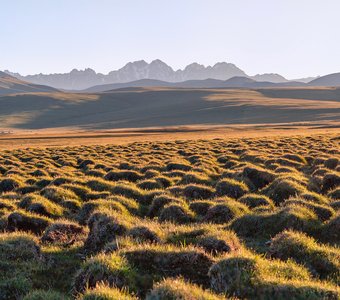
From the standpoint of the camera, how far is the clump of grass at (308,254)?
9859 millimetres

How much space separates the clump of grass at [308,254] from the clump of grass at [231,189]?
847 cm

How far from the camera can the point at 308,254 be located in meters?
10.5

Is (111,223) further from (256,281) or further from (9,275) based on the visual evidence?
(256,281)

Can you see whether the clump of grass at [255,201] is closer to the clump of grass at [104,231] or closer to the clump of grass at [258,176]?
the clump of grass at [258,176]

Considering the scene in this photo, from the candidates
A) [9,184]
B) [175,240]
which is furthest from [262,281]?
[9,184]

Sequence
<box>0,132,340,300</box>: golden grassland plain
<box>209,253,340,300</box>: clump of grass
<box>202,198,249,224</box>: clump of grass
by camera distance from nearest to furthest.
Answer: <box>209,253,340,300</box>: clump of grass → <box>0,132,340,300</box>: golden grassland plain → <box>202,198,249,224</box>: clump of grass

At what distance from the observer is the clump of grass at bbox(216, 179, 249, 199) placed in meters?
20.0

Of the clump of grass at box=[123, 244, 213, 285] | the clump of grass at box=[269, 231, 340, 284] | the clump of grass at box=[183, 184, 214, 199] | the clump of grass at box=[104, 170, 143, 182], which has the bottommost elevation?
the clump of grass at box=[104, 170, 143, 182]

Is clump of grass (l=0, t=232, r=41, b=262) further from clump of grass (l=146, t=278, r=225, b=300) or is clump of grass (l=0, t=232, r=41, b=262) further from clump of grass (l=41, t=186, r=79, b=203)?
clump of grass (l=41, t=186, r=79, b=203)

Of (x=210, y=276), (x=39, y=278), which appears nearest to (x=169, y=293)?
(x=210, y=276)

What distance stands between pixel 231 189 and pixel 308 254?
9829 mm

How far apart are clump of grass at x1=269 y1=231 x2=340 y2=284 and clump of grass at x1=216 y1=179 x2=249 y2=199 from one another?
333 inches

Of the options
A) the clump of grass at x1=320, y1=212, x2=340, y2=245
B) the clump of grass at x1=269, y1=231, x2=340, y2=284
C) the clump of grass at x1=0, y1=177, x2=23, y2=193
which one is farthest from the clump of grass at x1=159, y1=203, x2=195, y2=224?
the clump of grass at x1=0, y1=177, x2=23, y2=193

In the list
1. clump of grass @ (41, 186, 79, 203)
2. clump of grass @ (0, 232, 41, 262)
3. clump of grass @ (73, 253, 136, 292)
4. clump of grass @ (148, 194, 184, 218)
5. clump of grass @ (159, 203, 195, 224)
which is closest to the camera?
clump of grass @ (73, 253, 136, 292)
